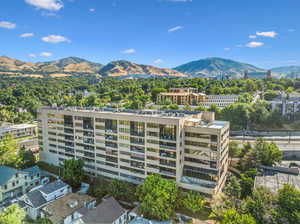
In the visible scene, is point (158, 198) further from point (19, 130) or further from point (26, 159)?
point (19, 130)

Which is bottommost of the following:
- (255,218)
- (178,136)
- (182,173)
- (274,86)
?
(255,218)

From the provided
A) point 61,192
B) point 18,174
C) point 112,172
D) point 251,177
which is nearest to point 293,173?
point 251,177

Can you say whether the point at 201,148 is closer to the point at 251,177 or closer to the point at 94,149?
the point at 251,177

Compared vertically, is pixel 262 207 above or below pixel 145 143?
below

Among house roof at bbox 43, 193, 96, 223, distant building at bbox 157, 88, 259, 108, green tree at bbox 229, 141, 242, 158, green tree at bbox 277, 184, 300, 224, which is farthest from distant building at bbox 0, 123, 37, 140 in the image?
green tree at bbox 277, 184, 300, 224

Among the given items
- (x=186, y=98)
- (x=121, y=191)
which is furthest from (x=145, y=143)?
(x=186, y=98)

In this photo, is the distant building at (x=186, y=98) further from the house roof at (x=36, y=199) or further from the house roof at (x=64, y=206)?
the house roof at (x=36, y=199)
